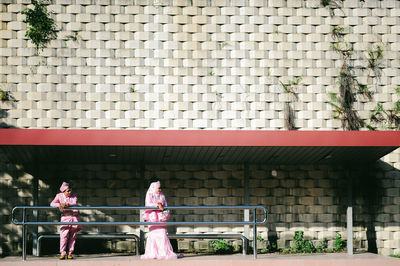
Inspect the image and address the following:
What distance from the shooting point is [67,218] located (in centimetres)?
1228

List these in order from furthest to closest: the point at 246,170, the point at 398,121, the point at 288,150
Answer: the point at 398,121, the point at 246,170, the point at 288,150

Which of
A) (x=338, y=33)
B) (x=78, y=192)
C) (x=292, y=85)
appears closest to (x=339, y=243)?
(x=292, y=85)

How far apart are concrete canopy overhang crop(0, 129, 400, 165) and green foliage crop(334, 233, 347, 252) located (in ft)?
6.69

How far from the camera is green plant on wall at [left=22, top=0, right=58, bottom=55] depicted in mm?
13648

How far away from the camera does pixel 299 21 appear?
1417 centimetres

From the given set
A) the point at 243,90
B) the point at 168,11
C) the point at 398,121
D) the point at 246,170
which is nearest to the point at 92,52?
the point at 168,11

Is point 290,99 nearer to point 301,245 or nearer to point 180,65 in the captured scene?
point 180,65

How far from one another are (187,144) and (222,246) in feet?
10.1

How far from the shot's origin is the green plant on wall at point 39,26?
13648 millimetres

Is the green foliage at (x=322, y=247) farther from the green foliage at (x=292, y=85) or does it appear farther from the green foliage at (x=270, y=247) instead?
the green foliage at (x=292, y=85)

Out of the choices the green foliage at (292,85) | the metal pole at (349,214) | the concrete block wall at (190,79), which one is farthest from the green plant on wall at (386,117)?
the green foliage at (292,85)

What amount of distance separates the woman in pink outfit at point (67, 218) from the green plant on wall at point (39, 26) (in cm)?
351

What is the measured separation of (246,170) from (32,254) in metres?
4.95

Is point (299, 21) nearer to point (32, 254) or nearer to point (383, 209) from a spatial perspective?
point (383, 209)
